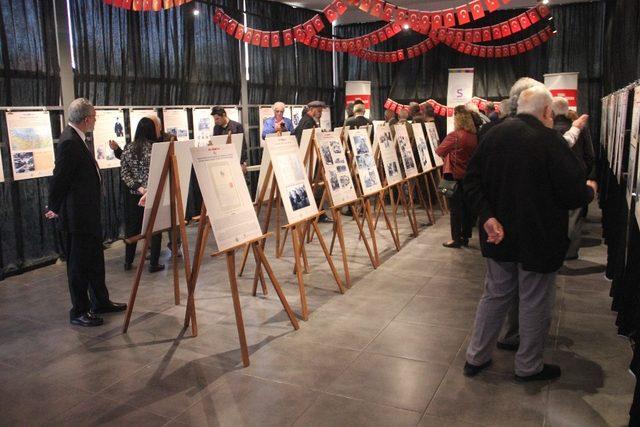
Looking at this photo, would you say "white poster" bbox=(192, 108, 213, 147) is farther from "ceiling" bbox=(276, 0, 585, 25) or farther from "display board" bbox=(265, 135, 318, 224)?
"display board" bbox=(265, 135, 318, 224)

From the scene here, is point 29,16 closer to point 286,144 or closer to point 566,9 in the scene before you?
point 286,144

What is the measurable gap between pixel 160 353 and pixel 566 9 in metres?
10.2

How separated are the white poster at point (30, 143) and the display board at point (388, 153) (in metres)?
3.42

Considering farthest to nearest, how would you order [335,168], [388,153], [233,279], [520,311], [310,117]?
[310,117]
[388,153]
[335,168]
[233,279]
[520,311]

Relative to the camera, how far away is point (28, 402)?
9.16ft

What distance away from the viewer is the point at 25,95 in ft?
17.8

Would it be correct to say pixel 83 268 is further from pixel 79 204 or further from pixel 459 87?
pixel 459 87

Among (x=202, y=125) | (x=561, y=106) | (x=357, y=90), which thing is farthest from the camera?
(x=357, y=90)

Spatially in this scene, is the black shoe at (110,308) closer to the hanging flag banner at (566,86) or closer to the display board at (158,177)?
the display board at (158,177)

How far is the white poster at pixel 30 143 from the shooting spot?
518 centimetres

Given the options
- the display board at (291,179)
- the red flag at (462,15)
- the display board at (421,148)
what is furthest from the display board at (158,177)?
the red flag at (462,15)

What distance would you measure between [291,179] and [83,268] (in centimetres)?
158

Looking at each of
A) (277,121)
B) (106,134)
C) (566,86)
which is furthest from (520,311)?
(566,86)

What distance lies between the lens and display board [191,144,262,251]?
3.08 m
